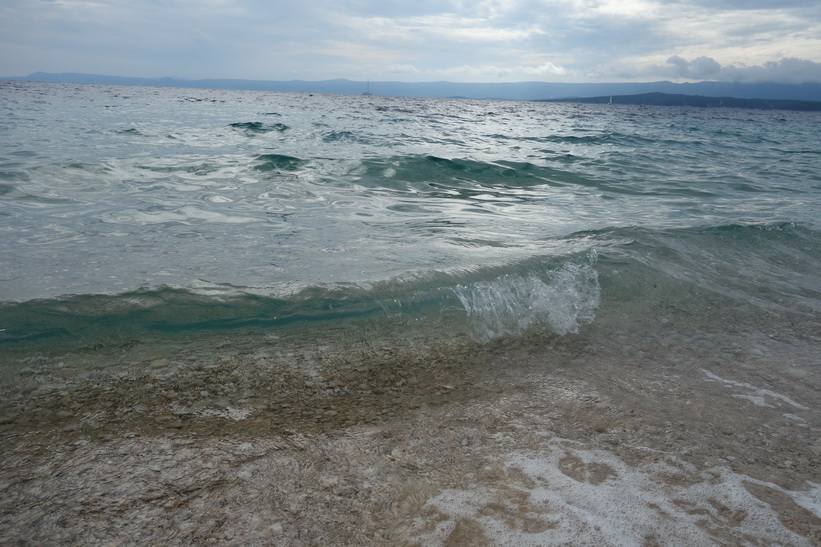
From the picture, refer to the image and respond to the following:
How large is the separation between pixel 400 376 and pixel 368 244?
3034 mm

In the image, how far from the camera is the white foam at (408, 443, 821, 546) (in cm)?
221

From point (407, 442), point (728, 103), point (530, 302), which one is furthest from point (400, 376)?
point (728, 103)

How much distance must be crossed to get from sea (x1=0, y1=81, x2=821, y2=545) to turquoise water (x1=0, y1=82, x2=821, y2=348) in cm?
4

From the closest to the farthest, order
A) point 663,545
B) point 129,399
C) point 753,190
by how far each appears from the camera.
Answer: point 663,545, point 129,399, point 753,190

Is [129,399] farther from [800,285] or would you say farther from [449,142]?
[449,142]

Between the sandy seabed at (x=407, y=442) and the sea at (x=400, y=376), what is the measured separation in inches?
0.6

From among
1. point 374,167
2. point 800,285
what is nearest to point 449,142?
point 374,167

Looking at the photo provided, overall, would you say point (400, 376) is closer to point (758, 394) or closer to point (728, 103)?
point (758, 394)

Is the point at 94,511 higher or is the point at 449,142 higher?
the point at 449,142

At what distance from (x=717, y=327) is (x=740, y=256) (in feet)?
9.25

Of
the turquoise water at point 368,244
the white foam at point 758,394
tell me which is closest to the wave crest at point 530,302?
the turquoise water at point 368,244

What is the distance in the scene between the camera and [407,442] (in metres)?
2.83

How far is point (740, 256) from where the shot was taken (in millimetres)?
6812

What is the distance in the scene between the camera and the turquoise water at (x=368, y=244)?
451cm
